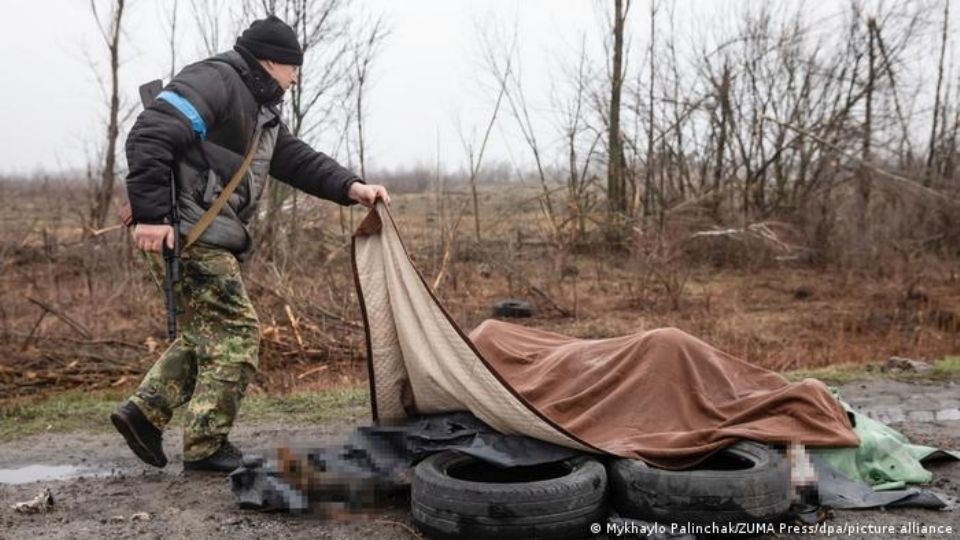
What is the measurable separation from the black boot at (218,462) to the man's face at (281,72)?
192 cm

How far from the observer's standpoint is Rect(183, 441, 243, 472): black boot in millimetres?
4816

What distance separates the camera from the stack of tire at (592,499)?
3715 millimetres

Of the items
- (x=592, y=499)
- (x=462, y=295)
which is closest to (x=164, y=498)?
(x=592, y=499)

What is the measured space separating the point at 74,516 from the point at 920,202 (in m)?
15.7

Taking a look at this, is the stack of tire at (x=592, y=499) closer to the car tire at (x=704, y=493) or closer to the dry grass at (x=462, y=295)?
the car tire at (x=704, y=493)

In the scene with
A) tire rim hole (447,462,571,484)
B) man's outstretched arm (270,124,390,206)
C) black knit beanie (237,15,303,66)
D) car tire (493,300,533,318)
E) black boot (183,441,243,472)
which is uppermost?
black knit beanie (237,15,303,66)

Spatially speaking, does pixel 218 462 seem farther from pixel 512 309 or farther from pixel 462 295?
pixel 462 295

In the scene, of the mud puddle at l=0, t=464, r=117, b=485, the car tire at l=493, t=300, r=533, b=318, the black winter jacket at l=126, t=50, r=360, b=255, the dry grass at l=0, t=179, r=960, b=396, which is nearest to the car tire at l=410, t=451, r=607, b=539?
the black winter jacket at l=126, t=50, r=360, b=255

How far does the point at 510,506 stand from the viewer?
3.69m

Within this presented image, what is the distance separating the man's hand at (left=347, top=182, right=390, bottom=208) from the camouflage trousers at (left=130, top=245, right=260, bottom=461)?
73cm

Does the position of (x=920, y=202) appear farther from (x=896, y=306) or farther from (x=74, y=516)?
(x=74, y=516)

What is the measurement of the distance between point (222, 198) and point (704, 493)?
2.69m

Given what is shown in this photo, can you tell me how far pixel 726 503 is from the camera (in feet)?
12.3

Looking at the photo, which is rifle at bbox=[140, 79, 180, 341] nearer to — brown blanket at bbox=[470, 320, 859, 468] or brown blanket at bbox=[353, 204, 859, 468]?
brown blanket at bbox=[353, 204, 859, 468]
